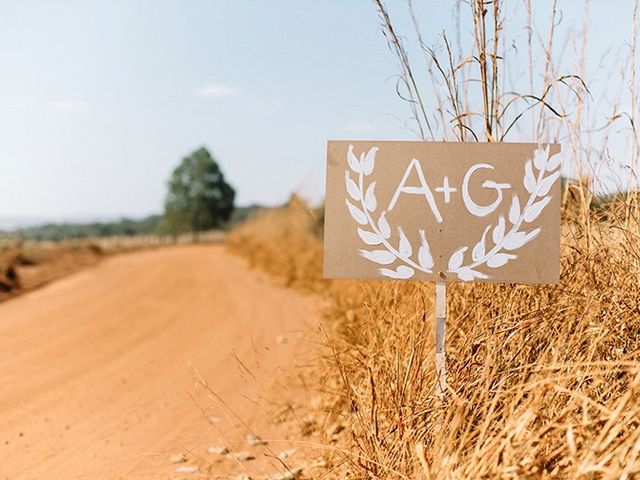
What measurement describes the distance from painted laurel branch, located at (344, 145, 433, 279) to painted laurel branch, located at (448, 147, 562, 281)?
145mm

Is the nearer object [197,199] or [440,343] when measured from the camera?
[440,343]

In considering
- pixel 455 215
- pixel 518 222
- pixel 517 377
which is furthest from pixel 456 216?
pixel 517 377

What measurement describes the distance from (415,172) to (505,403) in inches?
38.9

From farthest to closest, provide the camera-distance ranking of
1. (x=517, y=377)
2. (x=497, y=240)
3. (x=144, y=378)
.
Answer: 1. (x=144, y=378)
2. (x=497, y=240)
3. (x=517, y=377)

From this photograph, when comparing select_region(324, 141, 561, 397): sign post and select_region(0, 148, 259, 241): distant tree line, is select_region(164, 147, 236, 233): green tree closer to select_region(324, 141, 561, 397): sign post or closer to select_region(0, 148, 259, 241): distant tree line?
select_region(0, 148, 259, 241): distant tree line

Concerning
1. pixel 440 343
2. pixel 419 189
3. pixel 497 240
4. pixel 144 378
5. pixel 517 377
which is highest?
pixel 419 189

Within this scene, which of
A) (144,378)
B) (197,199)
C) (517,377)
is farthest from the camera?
(197,199)

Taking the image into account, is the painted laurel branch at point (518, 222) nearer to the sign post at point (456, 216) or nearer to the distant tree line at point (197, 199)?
the sign post at point (456, 216)

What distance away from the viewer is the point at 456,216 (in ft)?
9.65

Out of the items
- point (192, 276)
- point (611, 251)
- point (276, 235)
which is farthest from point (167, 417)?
point (276, 235)

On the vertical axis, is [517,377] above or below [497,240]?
below

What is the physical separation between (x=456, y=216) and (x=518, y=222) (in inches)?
10.0

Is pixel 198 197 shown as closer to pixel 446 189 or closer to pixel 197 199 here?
pixel 197 199

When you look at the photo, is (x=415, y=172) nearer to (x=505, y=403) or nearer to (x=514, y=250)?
(x=514, y=250)
